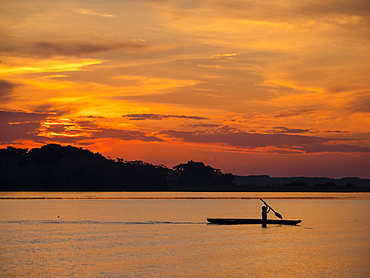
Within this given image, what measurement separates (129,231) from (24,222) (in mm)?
20919

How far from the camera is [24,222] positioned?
261 feet

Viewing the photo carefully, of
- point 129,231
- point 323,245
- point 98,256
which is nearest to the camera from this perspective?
point 98,256

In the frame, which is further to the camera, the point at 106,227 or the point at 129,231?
the point at 106,227

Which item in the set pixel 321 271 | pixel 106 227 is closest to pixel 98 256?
pixel 321 271

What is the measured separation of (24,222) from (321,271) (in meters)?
51.2

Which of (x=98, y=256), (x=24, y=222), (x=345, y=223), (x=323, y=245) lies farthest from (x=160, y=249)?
(x=345, y=223)

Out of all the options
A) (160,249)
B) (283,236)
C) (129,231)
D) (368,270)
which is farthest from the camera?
(129,231)

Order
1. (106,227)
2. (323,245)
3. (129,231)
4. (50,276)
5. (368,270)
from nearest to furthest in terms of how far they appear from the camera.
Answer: (50,276)
(368,270)
(323,245)
(129,231)
(106,227)

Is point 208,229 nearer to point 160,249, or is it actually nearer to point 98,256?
point 160,249

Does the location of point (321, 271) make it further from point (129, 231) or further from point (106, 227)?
point (106, 227)

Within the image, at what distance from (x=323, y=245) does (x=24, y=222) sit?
4403 centimetres

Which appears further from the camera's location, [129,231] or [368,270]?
[129,231]

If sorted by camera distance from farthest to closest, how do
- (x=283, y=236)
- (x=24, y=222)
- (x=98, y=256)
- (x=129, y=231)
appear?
(x=24, y=222) < (x=129, y=231) < (x=283, y=236) < (x=98, y=256)

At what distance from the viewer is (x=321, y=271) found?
39938mm
